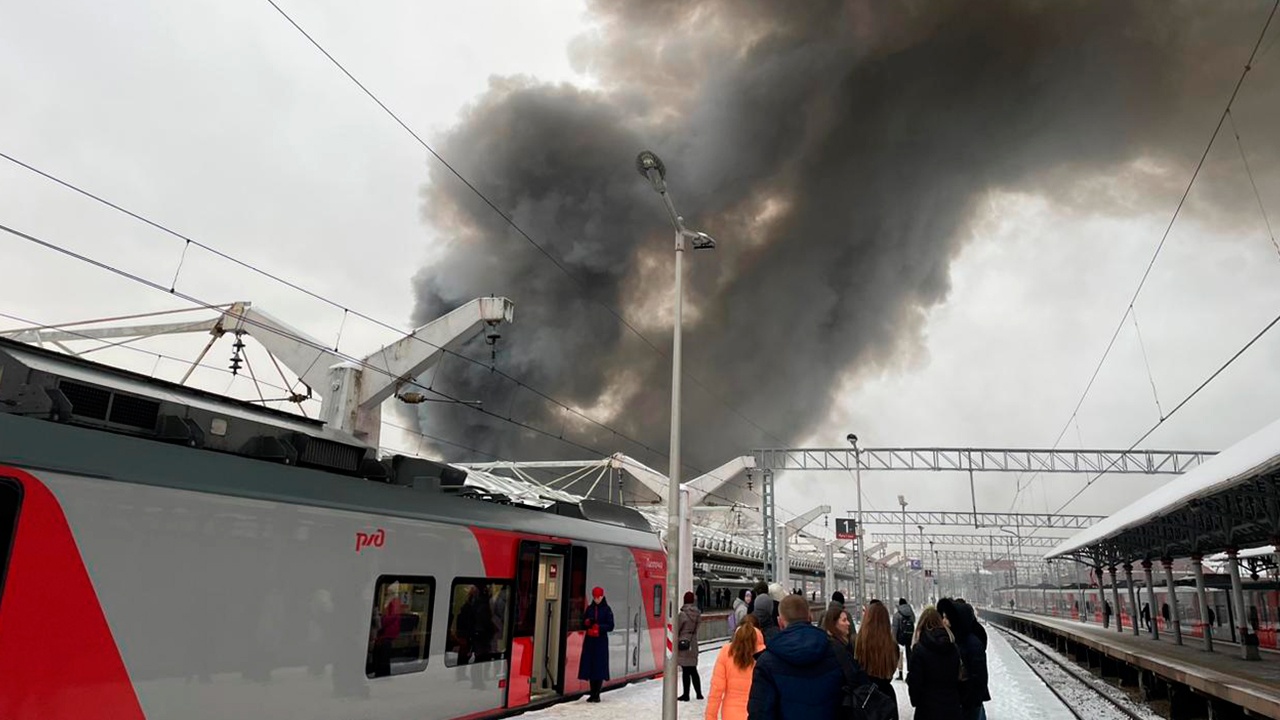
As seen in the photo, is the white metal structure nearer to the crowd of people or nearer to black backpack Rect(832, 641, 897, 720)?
the crowd of people

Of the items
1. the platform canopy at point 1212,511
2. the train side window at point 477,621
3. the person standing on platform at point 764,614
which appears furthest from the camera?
the platform canopy at point 1212,511

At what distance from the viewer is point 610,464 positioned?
42312mm

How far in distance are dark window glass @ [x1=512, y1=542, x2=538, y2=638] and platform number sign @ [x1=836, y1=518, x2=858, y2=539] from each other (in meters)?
21.2

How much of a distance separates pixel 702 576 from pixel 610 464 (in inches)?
325

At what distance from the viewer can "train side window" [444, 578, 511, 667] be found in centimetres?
976

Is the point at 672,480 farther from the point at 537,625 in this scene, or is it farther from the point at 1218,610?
the point at 1218,610

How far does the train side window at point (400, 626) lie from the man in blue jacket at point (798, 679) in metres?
5.35

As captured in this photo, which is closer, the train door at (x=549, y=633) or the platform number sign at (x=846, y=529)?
the train door at (x=549, y=633)

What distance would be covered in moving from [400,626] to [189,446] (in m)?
3.24

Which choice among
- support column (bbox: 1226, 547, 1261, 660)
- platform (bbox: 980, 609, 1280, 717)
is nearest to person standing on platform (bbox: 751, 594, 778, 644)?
platform (bbox: 980, 609, 1280, 717)

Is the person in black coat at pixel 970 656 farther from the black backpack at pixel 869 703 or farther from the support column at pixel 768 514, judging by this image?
the support column at pixel 768 514

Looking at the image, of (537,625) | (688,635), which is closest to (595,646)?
(537,625)

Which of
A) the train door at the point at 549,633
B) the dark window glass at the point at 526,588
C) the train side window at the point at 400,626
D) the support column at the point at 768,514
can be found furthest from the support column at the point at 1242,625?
the train side window at the point at 400,626

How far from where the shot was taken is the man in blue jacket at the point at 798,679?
15.0ft
